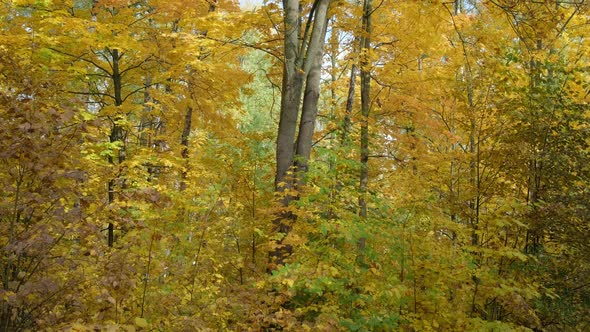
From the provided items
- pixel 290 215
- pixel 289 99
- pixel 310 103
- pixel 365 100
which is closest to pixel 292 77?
pixel 289 99

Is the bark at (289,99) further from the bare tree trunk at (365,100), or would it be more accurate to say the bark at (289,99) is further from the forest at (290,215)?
the bare tree trunk at (365,100)

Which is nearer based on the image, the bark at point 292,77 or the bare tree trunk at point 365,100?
the bark at point 292,77

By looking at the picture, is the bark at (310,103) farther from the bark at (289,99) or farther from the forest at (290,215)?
the bark at (289,99)

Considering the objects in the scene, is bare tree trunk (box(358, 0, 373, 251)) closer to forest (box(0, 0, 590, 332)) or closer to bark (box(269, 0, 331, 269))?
forest (box(0, 0, 590, 332))

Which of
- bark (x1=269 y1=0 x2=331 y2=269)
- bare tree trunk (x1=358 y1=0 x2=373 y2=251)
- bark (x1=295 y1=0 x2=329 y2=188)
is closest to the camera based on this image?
bark (x1=269 y1=0 x2=331 y2=269)

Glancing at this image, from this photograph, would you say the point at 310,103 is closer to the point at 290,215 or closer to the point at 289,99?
the point at 289,99

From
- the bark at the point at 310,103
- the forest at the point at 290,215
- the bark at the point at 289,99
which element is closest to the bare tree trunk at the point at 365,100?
the forest at the point at 290,215

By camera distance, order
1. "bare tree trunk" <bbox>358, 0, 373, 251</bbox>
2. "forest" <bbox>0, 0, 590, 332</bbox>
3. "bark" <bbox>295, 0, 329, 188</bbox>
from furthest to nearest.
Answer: "bare tree trunk" <bbox>358, 0, 373, 251</bbox> → "bark" <bbox>295, 0, 329, 188</bbox> → "forest" <bbox>0, 0, 590, 332</bbox>

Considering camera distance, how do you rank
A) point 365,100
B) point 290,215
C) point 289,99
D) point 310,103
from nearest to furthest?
point 290,215
point 289,99
point 310,103
point 365,100

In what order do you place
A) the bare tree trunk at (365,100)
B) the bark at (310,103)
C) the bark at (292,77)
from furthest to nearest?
the bare tree trunk at (365,100) → the bark at (310,103) → the bark at (292,77)

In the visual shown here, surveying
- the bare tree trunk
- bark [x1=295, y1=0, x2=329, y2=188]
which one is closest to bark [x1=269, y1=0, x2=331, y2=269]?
bark [x1=295, y1=0, x2=329, y2=188]

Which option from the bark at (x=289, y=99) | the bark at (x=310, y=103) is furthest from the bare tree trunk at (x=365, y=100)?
the bark at (x=289, y=99)

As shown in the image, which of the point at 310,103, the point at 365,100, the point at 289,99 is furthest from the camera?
the point at 365,100

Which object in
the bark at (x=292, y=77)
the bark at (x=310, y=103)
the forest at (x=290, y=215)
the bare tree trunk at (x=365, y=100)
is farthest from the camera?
the bare tree trunk at (x=365, y=100)
